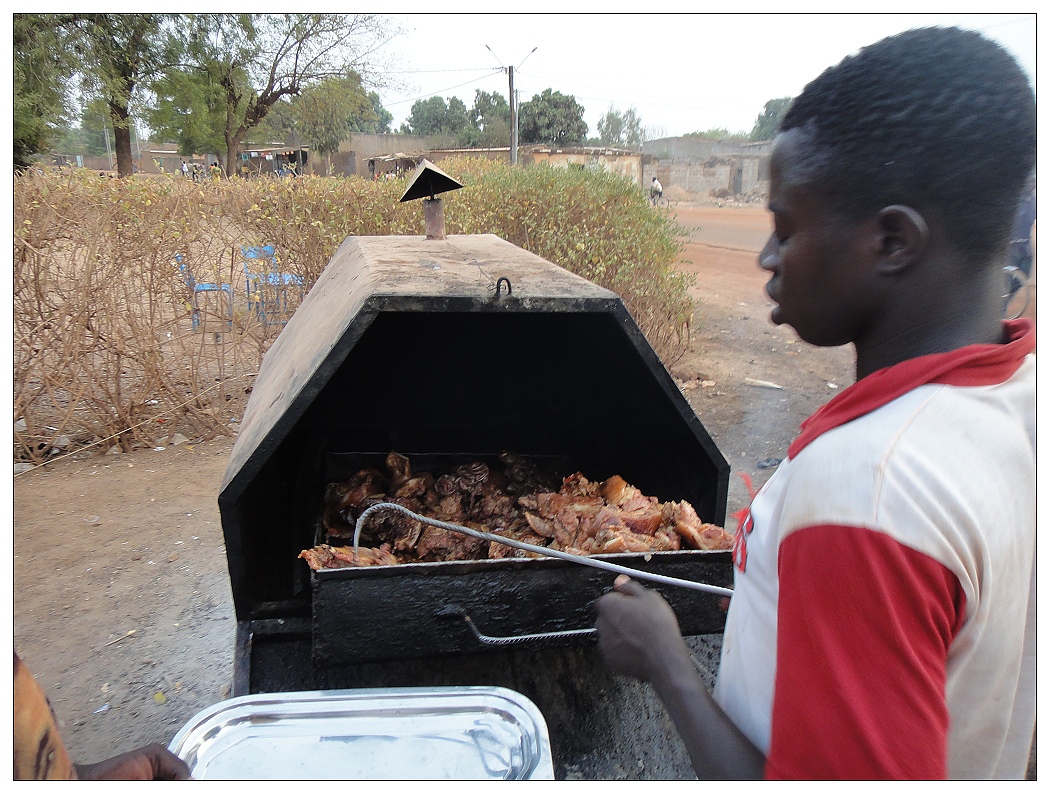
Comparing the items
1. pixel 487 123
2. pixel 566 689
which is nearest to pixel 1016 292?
pixel 566 689

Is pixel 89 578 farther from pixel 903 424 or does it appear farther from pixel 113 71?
pixel 113 71

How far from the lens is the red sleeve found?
0.86 metres

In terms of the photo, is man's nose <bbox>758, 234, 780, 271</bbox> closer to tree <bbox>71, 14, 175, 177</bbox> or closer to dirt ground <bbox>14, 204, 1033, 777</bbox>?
dirt ground <bbox>14, 204, 1033, 777</bbox>

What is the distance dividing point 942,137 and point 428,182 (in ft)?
9.66

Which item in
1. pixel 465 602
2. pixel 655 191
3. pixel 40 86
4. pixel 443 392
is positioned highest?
pixel 40 86

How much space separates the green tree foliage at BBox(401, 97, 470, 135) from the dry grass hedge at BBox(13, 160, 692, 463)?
29585mm

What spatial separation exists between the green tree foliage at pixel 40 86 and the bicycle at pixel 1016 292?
307 inches

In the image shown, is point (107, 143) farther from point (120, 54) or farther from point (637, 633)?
point (637, 633)

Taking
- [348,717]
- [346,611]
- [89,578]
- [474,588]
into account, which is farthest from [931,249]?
[89,578]

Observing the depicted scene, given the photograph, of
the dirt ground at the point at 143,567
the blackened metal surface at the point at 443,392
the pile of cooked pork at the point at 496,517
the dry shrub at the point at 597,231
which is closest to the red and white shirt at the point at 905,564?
the dirt ground at the point at 143,567

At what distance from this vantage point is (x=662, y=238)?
25.9ft

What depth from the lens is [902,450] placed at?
889mm

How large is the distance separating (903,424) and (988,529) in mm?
166

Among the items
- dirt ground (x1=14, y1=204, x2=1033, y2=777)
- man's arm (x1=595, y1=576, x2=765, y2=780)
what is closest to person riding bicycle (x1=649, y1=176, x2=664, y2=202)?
dirt ground (x1=14, y1=204, x2=1033, y2=777)
